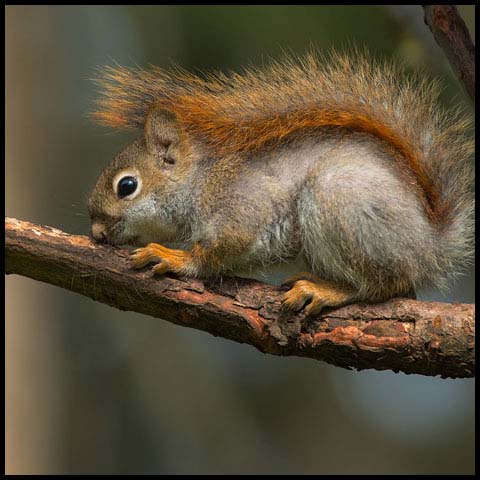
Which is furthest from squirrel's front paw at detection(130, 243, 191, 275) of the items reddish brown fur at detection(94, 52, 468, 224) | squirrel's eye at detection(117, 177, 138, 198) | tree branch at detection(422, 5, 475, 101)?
tree branch at detection(422, 5, 475, 101)

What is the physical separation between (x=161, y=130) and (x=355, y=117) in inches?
32.1

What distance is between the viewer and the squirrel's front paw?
2.97 metres

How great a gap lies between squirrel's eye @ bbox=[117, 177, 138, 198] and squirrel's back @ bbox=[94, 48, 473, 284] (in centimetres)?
33

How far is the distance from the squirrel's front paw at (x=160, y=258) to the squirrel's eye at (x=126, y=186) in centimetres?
35

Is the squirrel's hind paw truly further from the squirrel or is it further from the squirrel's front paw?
the squirrel's front paw

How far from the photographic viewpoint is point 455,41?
2990 millimetres

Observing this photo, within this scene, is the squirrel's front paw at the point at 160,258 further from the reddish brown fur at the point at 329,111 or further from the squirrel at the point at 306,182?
the reddish brown fur at the point at 329,111

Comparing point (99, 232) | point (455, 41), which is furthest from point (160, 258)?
point (455, 41)

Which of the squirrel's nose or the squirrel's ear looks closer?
the squirrel's nose

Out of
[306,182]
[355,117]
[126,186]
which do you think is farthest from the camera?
[126,186]

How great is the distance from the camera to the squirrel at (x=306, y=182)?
2.99m

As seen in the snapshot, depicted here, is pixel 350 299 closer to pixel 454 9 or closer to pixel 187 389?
pixel 454 9

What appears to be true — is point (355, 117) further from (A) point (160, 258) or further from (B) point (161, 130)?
(A) point (160, 258)

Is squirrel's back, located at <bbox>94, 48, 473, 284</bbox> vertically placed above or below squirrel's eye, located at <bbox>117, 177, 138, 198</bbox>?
above
